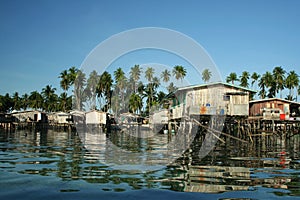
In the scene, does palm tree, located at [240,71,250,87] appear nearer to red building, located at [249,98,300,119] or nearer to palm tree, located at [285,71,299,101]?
palm tree, located at [285,71,299,101]

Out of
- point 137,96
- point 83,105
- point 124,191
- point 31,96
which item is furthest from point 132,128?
point 31,96

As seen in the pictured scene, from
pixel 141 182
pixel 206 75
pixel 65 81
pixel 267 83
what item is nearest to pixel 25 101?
pixel 65 81

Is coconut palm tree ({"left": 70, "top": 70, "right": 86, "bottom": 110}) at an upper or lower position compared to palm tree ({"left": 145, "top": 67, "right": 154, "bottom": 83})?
lower

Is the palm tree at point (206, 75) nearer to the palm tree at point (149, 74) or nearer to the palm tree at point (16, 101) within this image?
the palm tree at point (149, 74)

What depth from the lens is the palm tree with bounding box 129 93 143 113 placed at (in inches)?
3511

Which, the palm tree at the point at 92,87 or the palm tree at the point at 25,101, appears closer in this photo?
the palm tree at the point at 92,87

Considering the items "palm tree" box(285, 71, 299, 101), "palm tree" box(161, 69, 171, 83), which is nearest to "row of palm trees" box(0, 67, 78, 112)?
"palm tree" box(161, 69, 171, 83)

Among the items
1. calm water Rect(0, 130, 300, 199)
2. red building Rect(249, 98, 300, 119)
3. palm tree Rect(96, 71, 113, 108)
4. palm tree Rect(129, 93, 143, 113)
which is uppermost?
palm tree Rect(96, 71, 113, 108)

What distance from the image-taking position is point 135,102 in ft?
292

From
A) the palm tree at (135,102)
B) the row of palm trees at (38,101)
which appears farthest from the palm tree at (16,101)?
the palm tree at (135,102)

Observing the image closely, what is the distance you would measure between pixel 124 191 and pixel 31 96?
11373 centimetres

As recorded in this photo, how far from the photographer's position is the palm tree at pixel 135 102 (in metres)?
89.2

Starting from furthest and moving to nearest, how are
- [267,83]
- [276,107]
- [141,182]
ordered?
[267,83] → [276,107] → [141,182]

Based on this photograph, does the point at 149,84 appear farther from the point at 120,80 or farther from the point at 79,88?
the point at 79,88
